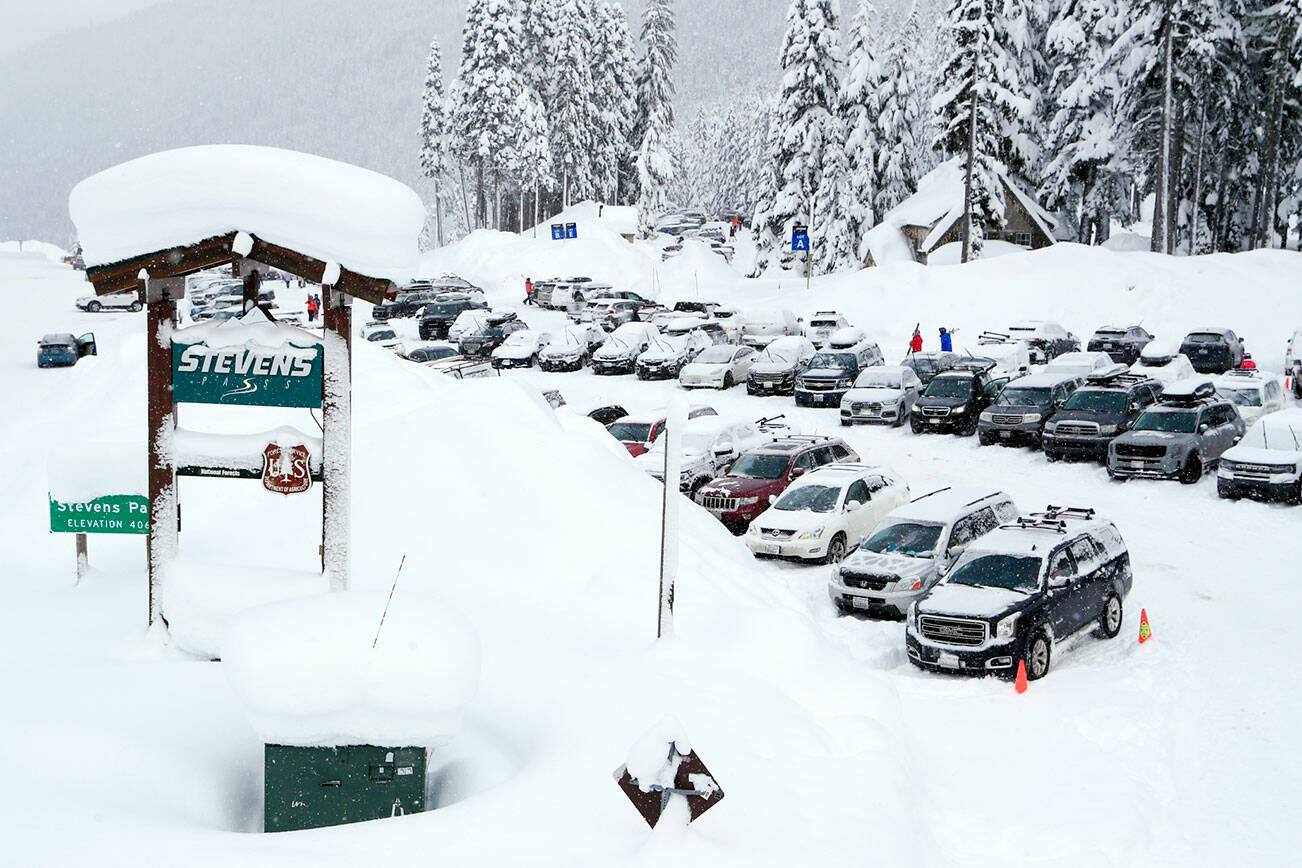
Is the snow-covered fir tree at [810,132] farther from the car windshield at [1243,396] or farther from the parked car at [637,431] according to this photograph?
the parked car at [637,431]

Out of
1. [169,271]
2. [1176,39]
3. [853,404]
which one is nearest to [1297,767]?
[169,271]

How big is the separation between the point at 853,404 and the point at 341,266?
75.3 ft

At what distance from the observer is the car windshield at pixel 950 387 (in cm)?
2958

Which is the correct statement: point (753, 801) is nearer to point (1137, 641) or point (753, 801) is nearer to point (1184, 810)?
point (1184, 810)

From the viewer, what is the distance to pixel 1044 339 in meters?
39.4

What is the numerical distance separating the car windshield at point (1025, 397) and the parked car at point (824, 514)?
27.0ft

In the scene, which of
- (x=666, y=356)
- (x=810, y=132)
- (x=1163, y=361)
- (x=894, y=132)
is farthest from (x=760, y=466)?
(x=894, y=132)

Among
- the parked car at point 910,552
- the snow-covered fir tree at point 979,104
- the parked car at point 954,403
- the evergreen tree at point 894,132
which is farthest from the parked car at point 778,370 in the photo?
the evergreen tree at point 894,132

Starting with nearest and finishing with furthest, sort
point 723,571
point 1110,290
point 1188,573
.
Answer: point 723,571
point 1188,573
point 1110,290

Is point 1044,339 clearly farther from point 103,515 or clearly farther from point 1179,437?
point 103,515

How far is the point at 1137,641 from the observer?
1494 cm

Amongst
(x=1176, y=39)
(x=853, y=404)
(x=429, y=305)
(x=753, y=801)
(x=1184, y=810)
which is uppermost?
(x=1176, y=39)

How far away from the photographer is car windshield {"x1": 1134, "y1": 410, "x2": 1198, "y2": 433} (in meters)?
23.6

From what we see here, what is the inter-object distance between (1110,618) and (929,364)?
63.4 ft
